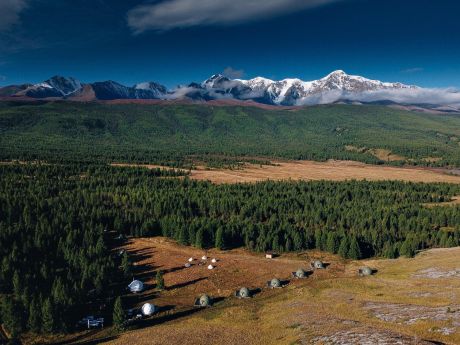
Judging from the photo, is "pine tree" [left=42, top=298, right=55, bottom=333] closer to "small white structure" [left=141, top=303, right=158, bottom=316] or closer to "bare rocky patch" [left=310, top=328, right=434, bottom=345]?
"small white structure" [left=141, top=303, right=158, bottom=316]

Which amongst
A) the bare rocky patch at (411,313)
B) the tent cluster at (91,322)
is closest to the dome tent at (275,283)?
the bare rocky patch at (411,313)

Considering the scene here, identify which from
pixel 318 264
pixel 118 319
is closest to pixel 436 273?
pixel 318 264

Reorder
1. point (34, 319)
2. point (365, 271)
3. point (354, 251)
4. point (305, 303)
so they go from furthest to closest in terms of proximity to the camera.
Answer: point (354, 251) < point (365, 271) < point (305, 303) < point (34, 319)

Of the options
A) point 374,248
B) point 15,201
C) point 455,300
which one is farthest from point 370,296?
point 15,201

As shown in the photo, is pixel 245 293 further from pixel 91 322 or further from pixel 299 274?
pixel 91 322

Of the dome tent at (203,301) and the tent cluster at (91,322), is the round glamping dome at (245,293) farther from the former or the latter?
the tent cluster at (91,322)

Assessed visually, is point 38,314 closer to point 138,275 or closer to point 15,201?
point 138,275
